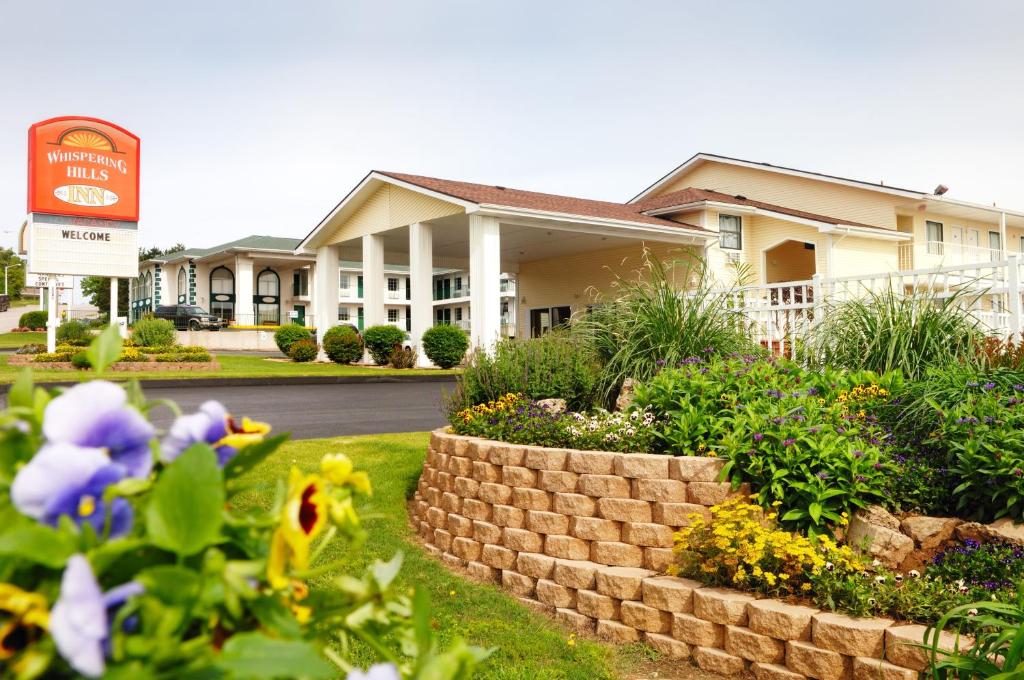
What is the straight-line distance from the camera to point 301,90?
470 inches

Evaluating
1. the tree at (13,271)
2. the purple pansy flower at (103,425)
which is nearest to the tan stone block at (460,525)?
the purple pansy flower at (103,425)

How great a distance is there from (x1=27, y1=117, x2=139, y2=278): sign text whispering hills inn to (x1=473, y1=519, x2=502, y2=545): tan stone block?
21.0m

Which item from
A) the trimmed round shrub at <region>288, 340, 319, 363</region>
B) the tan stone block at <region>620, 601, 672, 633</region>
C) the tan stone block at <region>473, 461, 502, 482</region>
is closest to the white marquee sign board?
the trimmed round shrub at <region>288, 340, 319, 363</region>

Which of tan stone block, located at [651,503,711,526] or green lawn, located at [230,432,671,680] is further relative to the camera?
tan stone block, located at [651,503,711,526]

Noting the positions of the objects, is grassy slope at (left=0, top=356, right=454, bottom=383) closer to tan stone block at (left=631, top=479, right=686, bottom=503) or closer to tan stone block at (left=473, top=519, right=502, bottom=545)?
tan stone block at (left=473, top=519, right=502, bottom=545)

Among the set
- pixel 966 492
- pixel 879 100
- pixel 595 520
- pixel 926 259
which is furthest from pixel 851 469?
pixel 926 259

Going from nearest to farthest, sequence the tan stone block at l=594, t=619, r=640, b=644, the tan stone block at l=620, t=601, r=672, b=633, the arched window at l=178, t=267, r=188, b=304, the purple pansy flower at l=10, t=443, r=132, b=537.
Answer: the purple pansy flower at l=10, t=443, r=132, b=537 → the tan stone block at l=620, t=601, r=672, b=633 → the tan stone block at l=594, t=619, r=640, b=644 → the arched window at l=178, t=267, r=188, b=304

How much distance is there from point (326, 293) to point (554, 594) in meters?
21.7

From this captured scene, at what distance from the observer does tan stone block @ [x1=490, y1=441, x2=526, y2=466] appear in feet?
17.9

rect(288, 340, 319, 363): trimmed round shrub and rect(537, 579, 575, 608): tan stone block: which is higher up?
rect(288, 340, 319, 363): trimmed round shrub

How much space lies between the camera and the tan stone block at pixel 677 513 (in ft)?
15.6

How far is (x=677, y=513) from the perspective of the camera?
4805mm

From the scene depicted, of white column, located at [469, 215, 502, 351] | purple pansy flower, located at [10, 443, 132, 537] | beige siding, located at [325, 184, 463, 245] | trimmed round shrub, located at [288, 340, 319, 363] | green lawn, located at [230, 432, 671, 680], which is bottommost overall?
green lawn, located at [230, 432, 671, 680]

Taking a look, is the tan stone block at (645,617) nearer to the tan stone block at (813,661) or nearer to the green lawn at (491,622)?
the green lawn at (491,622)
